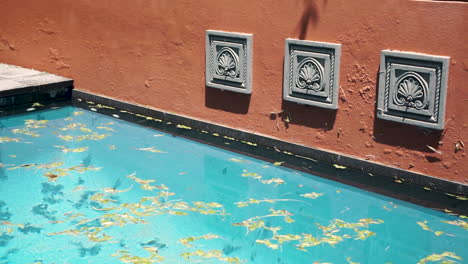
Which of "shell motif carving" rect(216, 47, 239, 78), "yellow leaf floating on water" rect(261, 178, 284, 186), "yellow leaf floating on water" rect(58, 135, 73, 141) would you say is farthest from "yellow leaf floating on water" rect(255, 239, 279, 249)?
"yellow leaf floating on water" rect(58, 135, 73, 141)

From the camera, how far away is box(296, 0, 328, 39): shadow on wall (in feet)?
20.3

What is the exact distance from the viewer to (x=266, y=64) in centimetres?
669

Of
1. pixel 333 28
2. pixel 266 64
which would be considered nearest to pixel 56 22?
pixel 266 64

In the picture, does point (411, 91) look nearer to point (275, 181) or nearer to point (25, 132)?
point (275, 181)

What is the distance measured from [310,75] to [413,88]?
1.02 metres

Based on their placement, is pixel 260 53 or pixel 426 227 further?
pixel 260 53

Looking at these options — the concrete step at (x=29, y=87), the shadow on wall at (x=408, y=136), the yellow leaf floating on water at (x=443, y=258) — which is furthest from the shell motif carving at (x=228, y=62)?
the yellow leaf floating on water at (x=443, y=258)

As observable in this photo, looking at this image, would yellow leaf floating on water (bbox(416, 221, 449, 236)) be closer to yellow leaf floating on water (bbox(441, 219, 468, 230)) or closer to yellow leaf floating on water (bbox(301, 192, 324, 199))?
yellow leaf floating on water (bbox(441, 219, 468, 230))

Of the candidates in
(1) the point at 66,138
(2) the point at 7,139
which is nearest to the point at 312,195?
(1) the point at 66,138

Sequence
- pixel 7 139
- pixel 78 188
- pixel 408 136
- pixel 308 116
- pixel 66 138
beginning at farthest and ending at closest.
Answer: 1. pixel 66 138
2. pixel 7 139
3. pixel 308 116
4. pixel 78 188
5. pixel 408 136

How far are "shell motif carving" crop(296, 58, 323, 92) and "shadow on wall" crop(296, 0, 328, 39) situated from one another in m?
0.25

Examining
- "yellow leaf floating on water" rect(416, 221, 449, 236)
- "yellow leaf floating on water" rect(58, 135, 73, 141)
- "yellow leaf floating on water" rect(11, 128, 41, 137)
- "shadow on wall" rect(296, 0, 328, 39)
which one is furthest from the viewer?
"yellow leaf floating on water" rect(11, 128, 41, 137)

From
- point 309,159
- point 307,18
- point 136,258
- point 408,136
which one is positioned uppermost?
point 307,18

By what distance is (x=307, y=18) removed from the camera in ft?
20.6
